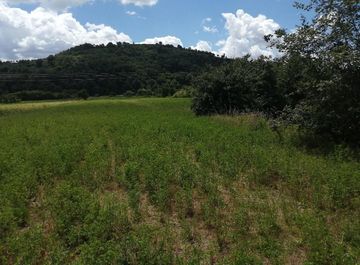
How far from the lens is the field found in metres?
6.37

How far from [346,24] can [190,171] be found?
8.49 meters

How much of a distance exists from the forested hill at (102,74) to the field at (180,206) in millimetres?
56440

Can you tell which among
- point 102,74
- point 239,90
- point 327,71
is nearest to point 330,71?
point 327,71

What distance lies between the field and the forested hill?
5644cm

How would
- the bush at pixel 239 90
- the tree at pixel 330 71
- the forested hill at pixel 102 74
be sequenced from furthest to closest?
the forested hill at pixel 102 74 → the bush at pixel 239 90 → the tree at pixel 330 71

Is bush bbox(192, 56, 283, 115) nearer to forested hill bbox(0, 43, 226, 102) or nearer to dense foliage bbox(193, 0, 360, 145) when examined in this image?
dense foliage bbox(193, 0, 360, 145)

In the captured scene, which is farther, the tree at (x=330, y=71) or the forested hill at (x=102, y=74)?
the forested hill at (x=102, y=74)

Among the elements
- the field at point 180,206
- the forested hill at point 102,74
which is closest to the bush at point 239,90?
the field at point 180,206

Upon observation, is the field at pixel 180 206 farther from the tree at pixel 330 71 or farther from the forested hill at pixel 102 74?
the forested hill at pixel 102 74

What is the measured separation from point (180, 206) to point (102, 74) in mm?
85578

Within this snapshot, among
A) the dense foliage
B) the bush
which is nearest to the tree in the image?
the dense foliage

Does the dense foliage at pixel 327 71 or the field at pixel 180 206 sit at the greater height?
the dense foliage at pixel 327 71

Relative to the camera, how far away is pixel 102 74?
299ft

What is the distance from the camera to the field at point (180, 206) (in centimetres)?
637
